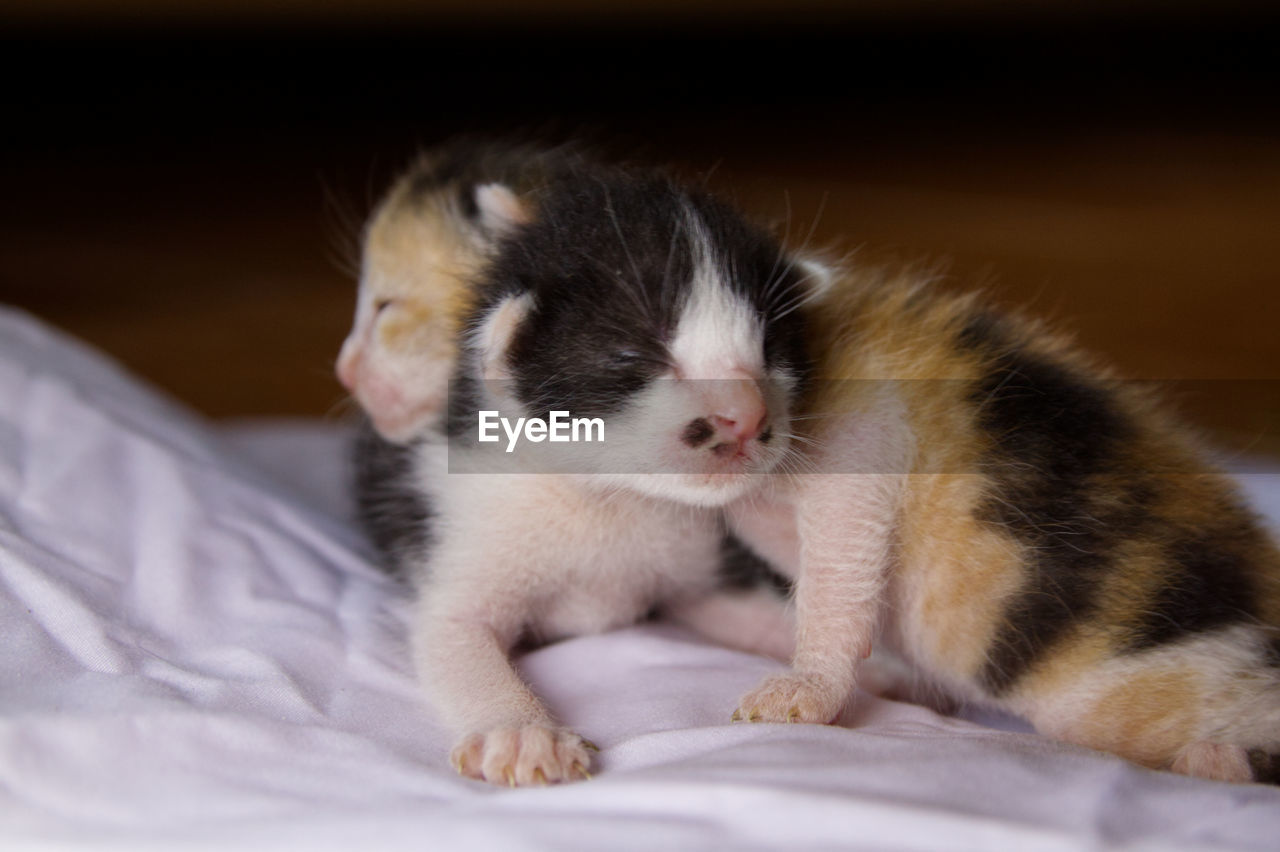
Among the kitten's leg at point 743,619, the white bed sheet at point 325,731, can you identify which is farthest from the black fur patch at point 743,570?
the white bed sheet at point 325,731

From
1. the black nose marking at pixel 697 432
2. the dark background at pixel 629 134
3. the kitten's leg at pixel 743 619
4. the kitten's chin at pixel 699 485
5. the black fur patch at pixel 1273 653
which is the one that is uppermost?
the dark background at pixel 629 134

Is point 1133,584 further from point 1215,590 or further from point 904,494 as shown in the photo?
point 904,494

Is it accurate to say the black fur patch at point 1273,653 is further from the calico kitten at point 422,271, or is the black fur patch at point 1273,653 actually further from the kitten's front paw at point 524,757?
the calico kitten at point 422,271

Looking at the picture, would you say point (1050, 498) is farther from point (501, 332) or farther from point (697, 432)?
point (501, 332)

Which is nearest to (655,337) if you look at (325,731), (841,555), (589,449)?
(589,449)

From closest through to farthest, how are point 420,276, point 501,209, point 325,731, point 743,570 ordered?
point 325,731 < point 501,209 < point 743,570 < point 420,276
